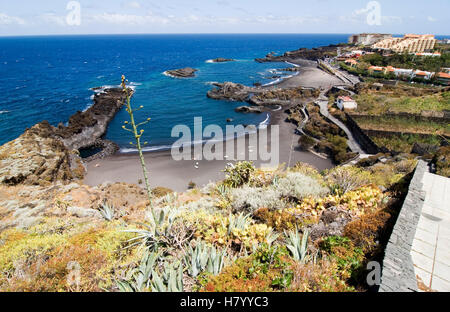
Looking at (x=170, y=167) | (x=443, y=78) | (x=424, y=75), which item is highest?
(x=424, y=75)

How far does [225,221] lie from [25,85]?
72.5 m

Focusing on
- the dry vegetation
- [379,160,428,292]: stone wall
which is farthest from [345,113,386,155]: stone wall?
[379,160,428,292]: stone wall

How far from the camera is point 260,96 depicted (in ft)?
153

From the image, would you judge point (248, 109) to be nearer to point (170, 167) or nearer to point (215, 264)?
point (170, 167)

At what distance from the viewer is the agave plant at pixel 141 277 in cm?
423

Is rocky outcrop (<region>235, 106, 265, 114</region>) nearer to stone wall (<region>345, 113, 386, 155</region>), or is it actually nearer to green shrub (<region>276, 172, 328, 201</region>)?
stone wall (<region>345, 113, 386, 155</region>)

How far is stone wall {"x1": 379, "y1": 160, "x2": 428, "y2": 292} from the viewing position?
11.6 ft

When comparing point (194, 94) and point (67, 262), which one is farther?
point (194, 94)

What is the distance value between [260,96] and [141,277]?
4555cm

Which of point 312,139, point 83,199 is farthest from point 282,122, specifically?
point 83,199

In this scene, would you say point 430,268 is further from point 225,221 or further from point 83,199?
point 83,199

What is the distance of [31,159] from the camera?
1884 centimetres

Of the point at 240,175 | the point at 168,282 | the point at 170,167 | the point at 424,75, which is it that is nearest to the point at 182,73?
the point at 170,167
